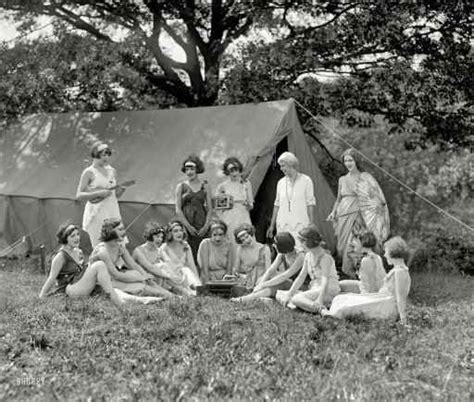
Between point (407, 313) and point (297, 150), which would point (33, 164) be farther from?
point (407, 313)

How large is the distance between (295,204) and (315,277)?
4.29ft

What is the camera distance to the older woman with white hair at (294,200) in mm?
6836

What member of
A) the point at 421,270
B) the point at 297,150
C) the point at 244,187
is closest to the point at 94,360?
the point at 244,187

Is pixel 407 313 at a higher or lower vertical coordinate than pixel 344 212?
lower

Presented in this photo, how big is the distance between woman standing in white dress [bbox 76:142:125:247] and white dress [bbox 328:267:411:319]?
2953 mm

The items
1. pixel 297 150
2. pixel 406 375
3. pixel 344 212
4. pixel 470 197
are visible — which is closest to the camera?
pixel 406 375

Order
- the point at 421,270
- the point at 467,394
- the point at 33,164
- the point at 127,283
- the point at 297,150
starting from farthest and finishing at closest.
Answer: the point at 33,164
the point at 421,270
the point at 297,150
the point at 127,283
the point at 467,394

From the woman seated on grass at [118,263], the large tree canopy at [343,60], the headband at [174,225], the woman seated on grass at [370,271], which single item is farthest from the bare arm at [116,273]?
the large tree canopy at [343,60]

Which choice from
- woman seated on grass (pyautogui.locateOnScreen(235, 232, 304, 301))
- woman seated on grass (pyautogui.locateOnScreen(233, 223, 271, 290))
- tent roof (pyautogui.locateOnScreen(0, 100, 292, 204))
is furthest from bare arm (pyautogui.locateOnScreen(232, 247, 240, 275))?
tent roof (pyautogui.locateOnScreen(0, 100, 292, 204))

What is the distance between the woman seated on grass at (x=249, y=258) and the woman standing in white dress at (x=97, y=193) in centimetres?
142

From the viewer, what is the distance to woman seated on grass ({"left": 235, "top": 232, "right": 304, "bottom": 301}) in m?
5.94

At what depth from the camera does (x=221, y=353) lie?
4.28 meters

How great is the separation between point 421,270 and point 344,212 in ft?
7.70

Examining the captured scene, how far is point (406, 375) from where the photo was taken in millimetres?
3928
